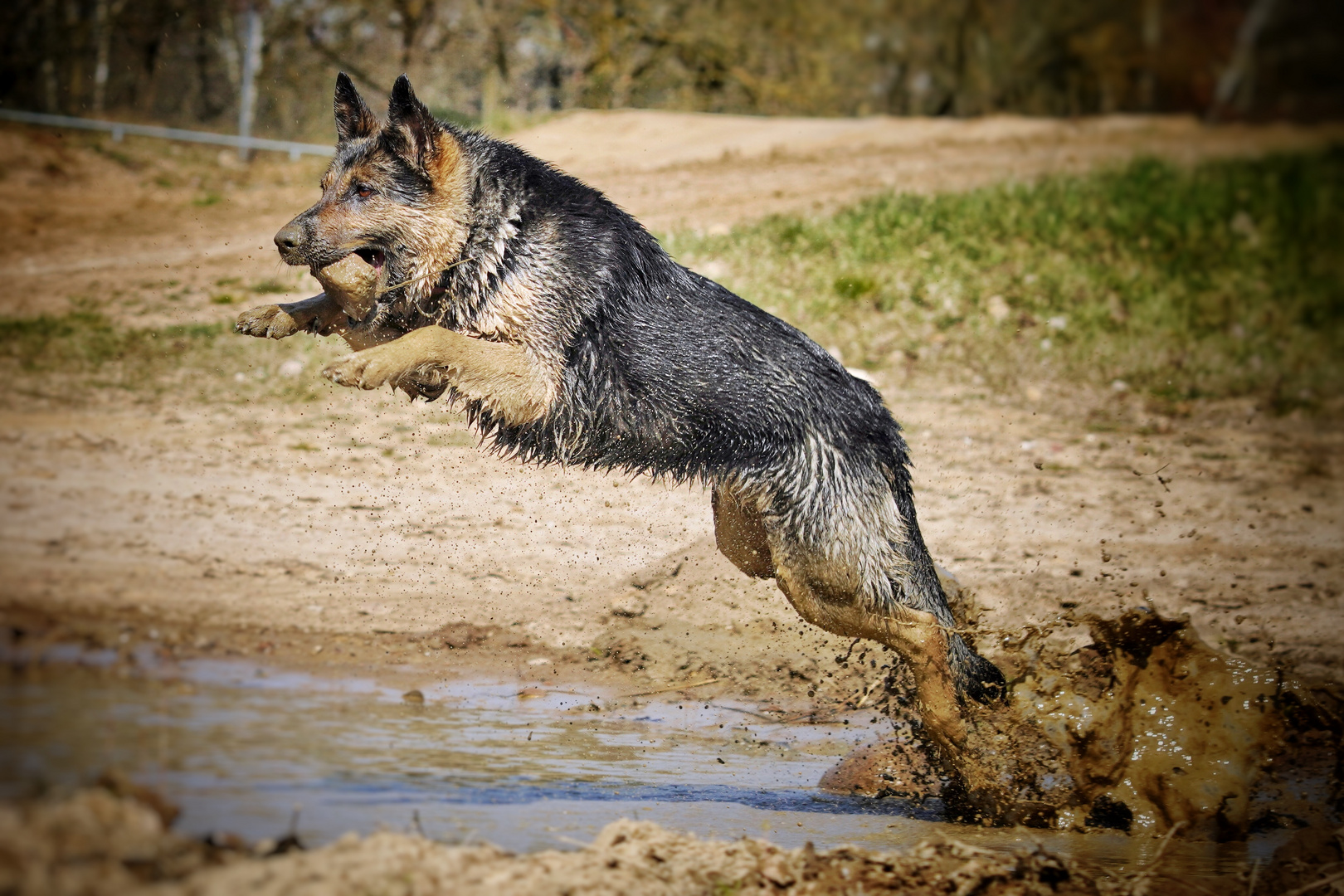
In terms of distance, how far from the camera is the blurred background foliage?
15.8 m

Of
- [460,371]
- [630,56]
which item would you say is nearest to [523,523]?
[460,371]

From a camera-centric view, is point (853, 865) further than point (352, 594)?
No

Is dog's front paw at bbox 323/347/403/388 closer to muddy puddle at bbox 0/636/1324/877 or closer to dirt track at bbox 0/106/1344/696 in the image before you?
muddy puddle at bbox 0/636/1324/877

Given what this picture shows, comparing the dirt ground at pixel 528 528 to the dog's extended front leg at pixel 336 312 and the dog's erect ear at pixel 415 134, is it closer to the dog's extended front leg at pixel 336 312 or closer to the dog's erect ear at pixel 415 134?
the dog's extended front leg at pixel 336 312

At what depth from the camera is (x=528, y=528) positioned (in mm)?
7246

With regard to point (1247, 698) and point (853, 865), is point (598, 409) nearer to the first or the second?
point (853, 865)

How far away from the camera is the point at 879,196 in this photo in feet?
44.8

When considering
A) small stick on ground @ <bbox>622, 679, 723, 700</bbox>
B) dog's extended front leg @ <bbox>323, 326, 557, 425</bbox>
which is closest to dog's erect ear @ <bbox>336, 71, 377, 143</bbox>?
dog's extended front leg @ <bbox>323, 326, 557, 425</bbox>

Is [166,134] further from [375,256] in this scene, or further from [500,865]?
[500,865]

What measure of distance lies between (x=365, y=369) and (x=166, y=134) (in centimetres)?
1416

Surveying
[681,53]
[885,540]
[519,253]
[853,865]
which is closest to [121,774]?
[853,865]

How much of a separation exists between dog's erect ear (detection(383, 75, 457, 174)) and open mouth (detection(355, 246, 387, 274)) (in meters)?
0.38

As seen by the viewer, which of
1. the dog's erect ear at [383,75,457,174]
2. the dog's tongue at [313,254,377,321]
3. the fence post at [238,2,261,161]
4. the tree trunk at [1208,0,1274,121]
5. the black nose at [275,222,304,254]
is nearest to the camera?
the black nose at [275,222,304,254]

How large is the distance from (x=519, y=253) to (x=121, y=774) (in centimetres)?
260
